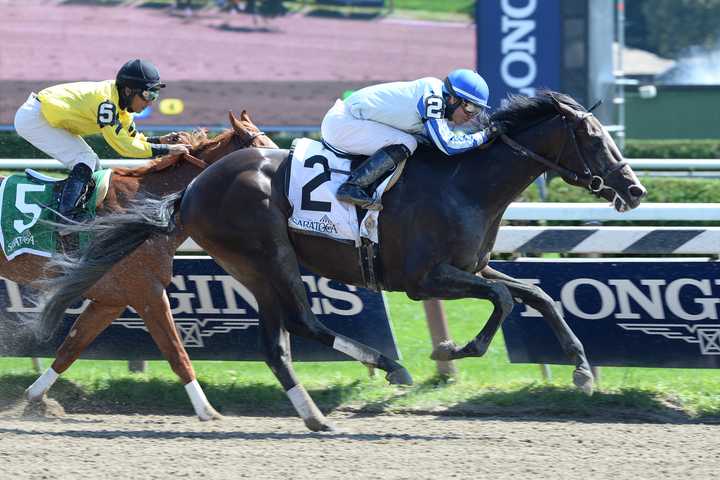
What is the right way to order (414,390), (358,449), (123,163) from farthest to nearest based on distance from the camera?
(123,163) → (414,390) → (358,449)

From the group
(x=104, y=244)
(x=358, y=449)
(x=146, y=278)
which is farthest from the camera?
(x=146, y=278)

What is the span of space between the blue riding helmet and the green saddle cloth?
1843 mm

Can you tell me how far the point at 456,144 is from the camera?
527 cm

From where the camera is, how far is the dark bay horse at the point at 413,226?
520 cm

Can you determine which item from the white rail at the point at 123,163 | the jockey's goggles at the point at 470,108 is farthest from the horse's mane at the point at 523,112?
the white rail at the point at 123,163

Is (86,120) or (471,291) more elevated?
(86,120)

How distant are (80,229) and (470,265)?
1892 mm

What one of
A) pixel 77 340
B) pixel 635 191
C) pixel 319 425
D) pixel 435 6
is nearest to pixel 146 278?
pixel 77 340

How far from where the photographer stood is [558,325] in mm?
5301

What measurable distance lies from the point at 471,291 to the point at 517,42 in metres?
11.5

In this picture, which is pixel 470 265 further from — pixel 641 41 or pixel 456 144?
pixel 641 41

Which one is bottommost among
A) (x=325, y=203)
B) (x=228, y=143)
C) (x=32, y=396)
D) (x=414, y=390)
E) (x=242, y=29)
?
(x=242, y=29)

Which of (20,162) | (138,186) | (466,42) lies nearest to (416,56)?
(466,42)

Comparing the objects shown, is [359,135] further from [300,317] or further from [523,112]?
[300,317]
